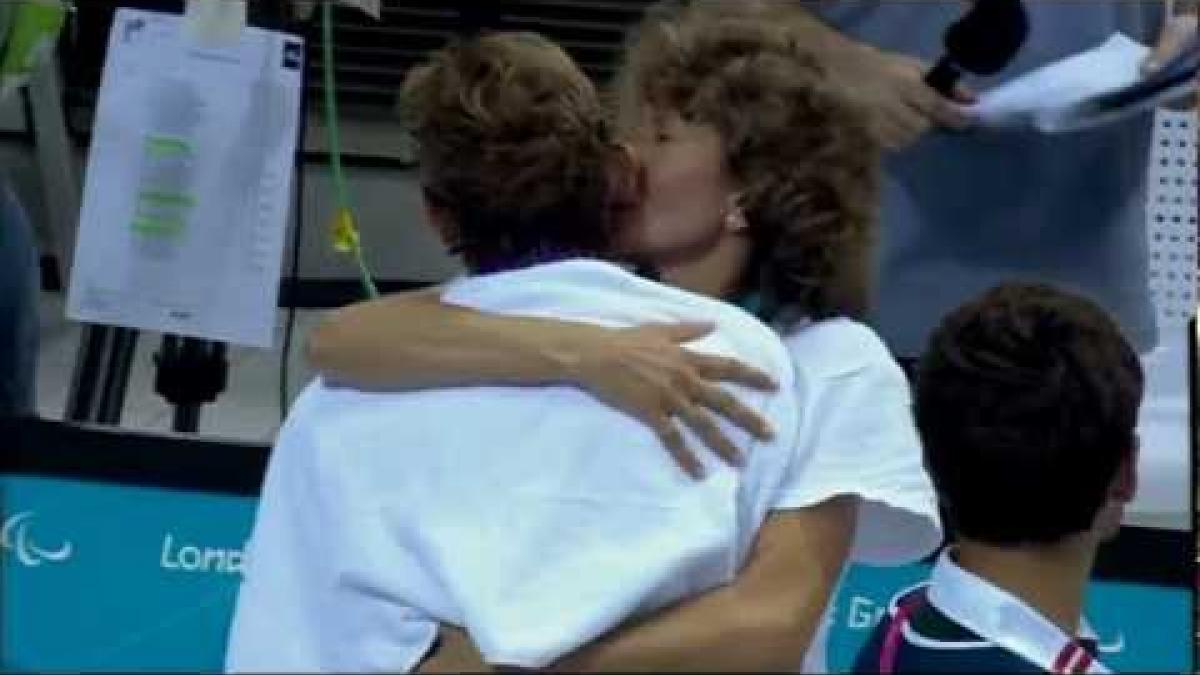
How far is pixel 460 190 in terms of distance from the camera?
1816 millimetres

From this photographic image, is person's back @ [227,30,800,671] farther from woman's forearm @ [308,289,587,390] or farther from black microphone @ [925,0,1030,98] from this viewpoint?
black microphone @ [925,0,1030,98]

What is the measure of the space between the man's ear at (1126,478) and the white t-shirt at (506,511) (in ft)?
0.83

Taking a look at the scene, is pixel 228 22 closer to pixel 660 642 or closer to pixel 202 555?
pixel 202 555

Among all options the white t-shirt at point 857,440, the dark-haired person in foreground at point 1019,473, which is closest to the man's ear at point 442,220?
the white t-shirt at point 857,440

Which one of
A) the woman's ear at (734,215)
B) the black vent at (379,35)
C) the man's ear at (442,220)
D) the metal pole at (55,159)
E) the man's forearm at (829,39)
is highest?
the man's forearm at (829,39)

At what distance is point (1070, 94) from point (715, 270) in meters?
0.68

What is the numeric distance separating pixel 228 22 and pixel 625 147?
1020 millimetres

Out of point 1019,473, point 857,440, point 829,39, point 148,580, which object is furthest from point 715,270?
point 148,580

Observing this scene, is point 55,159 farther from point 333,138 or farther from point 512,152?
point 512,152

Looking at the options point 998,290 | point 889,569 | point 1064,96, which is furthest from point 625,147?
point 889,569

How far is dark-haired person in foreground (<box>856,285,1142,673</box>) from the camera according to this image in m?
1.75

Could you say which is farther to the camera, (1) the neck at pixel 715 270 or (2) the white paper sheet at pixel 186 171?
(2) the white paper sheet at pixel 186 171

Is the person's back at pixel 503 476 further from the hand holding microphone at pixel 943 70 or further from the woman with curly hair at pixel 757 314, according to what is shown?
the hand holding microphone at pixel 943 70

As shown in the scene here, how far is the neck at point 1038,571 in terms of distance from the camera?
69.8 inches
